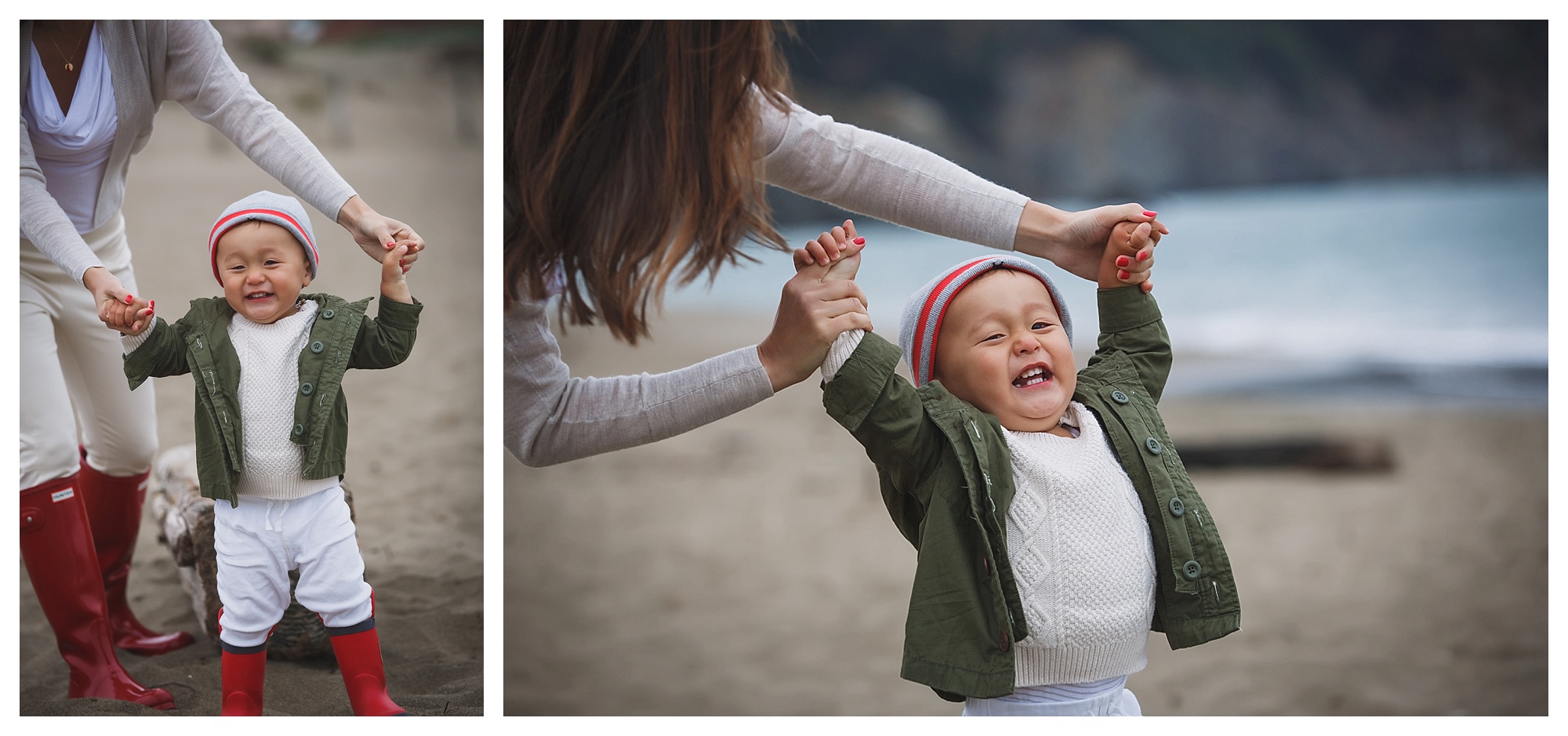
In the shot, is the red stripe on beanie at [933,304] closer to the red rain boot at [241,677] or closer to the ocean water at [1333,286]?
the red rain boot at [241,677]

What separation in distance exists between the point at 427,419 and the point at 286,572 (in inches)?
26.4

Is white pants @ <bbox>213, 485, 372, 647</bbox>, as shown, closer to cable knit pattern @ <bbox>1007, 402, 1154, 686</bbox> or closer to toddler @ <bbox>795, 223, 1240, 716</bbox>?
toddler @ <bbox>795, 223, 1240, 716</bbox>

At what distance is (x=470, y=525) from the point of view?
2.01 metres

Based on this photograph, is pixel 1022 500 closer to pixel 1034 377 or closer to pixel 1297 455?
pixel 1034 377

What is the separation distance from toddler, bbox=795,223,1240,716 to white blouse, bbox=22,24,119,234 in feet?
3.49

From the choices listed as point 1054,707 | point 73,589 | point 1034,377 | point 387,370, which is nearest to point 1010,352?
point 1034,377

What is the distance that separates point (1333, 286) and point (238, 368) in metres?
11.8

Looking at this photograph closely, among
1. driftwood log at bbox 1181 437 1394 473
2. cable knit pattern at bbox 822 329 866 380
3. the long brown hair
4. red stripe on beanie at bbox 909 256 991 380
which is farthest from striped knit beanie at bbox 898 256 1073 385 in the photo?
driftwood log at bbox 1181 437 1394 473

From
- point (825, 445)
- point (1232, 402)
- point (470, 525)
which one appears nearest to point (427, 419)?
point (470, 525)

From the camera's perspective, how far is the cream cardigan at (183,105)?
1.67m

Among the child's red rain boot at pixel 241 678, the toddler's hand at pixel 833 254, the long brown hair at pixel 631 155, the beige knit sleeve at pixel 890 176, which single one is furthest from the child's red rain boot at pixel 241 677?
the beige knit sleeve at pixel 890 176

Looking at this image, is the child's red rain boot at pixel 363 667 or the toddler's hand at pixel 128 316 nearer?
the toddler's hand at pixel 128 316

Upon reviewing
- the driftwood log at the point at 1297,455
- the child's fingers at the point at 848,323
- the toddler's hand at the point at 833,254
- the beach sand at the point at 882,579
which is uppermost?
the toddler's hand at the point at 833,254

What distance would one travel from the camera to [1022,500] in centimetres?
150
